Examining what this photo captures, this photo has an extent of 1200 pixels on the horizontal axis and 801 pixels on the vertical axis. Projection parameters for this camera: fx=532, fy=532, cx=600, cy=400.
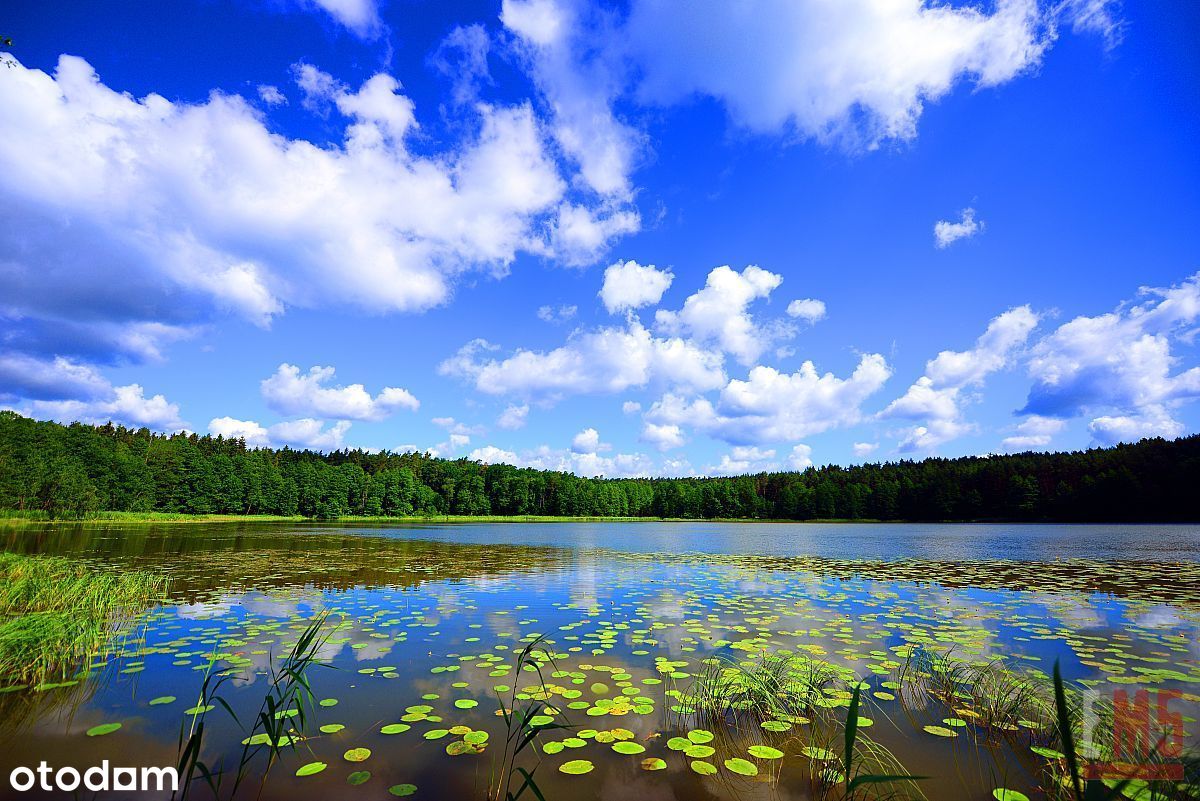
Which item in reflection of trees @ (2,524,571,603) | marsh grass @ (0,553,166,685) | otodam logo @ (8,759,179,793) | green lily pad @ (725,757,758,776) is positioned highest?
marsh grass @ (0,553,166,685)

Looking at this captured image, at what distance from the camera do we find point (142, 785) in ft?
14.4

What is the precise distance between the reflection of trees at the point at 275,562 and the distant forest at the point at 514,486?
28.3 meters

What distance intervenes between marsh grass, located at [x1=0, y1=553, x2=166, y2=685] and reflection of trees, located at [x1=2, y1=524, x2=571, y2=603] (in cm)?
111

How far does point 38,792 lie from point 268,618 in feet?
20.5

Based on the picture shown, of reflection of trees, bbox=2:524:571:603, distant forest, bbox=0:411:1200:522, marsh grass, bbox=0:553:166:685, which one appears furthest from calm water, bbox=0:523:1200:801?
distant forest, bbox=0:411:1200:522

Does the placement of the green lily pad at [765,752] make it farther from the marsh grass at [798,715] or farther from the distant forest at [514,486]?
the distant forest at [514,486]

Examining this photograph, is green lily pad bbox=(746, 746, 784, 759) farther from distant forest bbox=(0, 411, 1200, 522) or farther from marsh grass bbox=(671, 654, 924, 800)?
distant forest bbox=(0, 411, 1200, 522)

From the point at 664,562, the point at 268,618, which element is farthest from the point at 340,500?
the point at 268,618

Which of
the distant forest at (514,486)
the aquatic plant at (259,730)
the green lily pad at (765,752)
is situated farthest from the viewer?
the distant forest at (514,486)

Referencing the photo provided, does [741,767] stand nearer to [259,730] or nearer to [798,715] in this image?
[798,715]

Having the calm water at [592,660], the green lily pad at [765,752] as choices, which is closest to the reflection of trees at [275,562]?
the calm water at [592,660]

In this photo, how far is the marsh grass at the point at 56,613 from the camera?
6.69 m

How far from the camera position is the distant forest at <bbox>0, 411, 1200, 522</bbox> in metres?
57.9

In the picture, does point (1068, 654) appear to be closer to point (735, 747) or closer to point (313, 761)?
point (735, 747)
